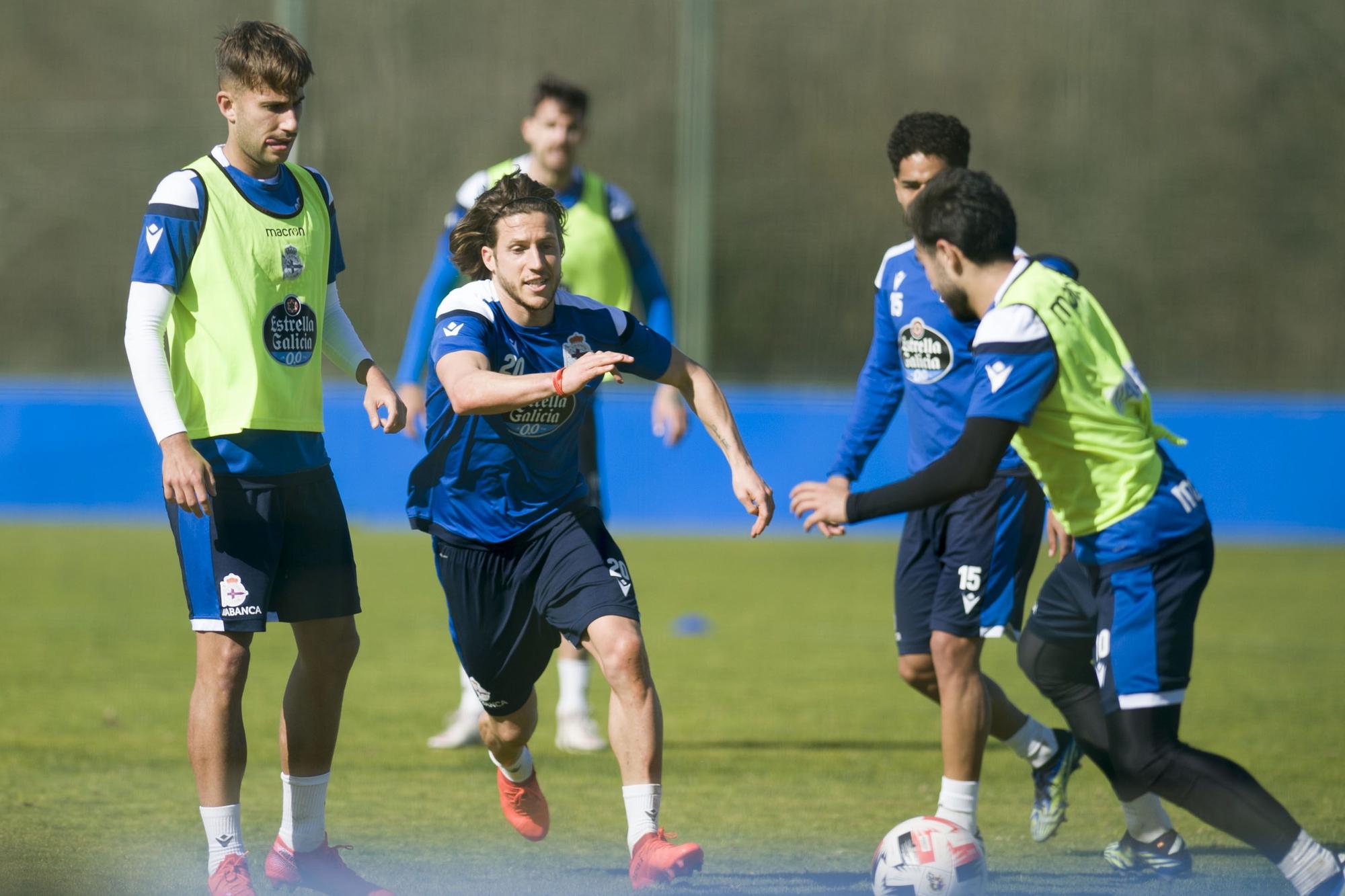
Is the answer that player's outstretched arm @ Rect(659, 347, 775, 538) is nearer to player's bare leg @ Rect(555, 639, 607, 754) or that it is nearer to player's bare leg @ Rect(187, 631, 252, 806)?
player's bare leg @ Rect(187, 631, 252, 806)

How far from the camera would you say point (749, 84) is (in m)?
18.3

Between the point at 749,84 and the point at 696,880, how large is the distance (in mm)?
14752

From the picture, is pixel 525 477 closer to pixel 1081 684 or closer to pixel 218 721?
pixel 218 721

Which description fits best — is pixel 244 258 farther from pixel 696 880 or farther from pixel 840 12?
pixel 840 12

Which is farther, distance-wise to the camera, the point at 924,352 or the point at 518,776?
the point at 924,352

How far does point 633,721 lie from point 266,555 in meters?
1.05

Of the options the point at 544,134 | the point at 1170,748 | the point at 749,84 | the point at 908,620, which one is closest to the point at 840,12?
the point at 749,84

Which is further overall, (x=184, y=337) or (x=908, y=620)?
(x=908, y=620)

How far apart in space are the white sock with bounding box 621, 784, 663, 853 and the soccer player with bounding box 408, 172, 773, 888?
50 millimetres

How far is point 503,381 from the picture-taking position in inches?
164

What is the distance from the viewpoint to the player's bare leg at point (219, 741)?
13.5 feet

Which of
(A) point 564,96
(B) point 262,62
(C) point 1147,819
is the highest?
(A) point 564,96

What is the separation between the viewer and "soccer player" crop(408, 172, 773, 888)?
4.38 metres

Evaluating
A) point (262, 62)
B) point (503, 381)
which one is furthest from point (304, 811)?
point (262, 62)
